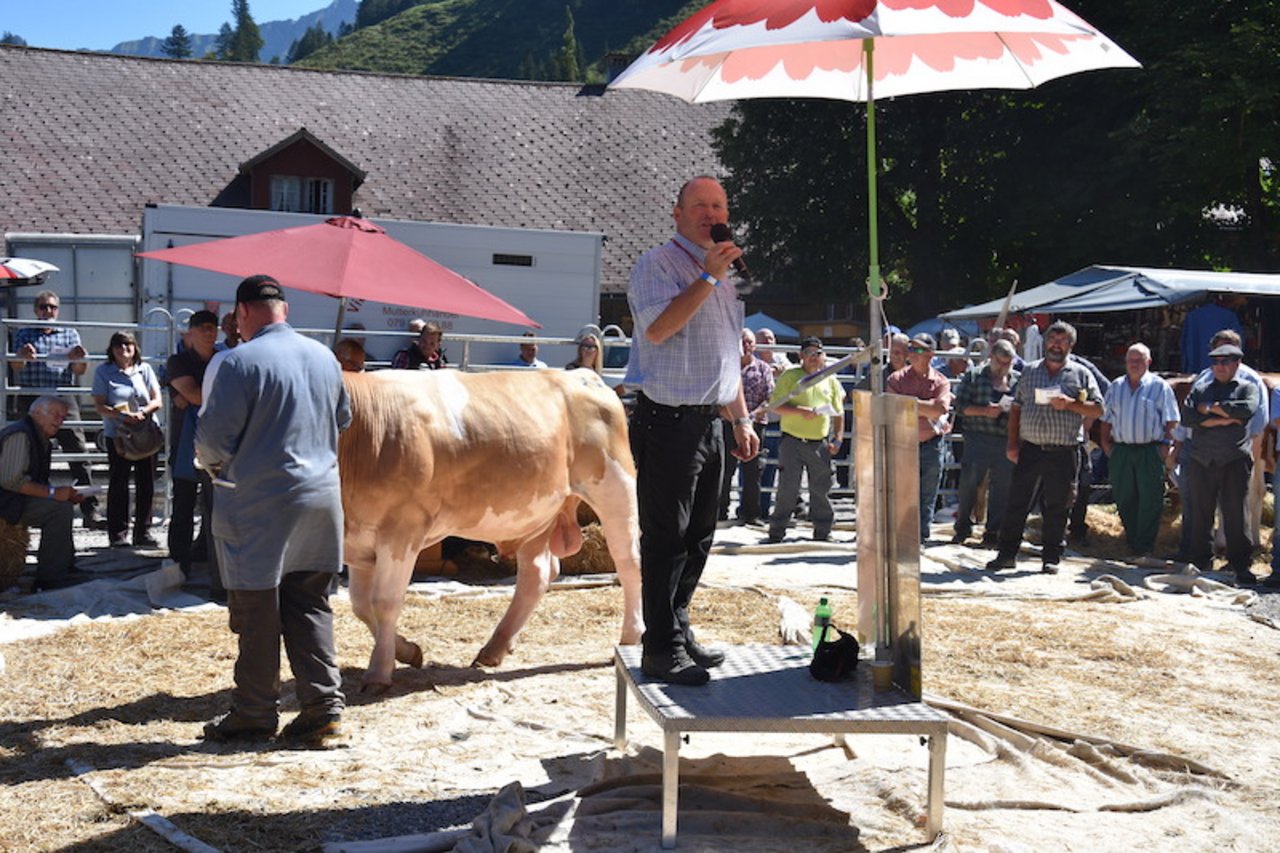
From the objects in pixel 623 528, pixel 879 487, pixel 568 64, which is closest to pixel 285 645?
pixel 623 528

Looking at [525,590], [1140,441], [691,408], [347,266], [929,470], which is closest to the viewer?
[691,408]

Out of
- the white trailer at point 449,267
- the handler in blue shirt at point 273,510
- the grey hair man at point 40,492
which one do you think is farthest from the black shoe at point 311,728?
the white trailer at point 449,267

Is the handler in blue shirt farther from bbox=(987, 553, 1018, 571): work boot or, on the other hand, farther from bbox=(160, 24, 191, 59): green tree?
bbox=(160, 24, 191, 59): green tree

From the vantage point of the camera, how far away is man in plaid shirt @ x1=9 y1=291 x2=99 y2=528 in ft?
41.8

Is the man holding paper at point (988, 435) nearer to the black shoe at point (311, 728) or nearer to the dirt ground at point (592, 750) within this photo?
the dirt ground at point (592, 750)

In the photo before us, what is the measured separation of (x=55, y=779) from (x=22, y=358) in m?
7.77

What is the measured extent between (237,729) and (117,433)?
5.80 metres

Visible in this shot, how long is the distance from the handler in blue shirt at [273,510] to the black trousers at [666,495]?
144 cm

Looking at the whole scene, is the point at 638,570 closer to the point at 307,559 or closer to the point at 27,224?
the point at 307,559

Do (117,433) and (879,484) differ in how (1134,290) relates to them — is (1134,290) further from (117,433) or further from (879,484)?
(879,484)

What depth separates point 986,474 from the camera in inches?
534

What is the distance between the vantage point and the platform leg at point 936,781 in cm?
491

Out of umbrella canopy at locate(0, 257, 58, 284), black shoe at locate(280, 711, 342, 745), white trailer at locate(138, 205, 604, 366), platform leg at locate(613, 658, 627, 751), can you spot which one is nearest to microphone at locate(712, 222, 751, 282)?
platform leg at locate(613, 658, 627, 751)

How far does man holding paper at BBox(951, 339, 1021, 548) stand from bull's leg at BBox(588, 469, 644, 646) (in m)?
6.02
